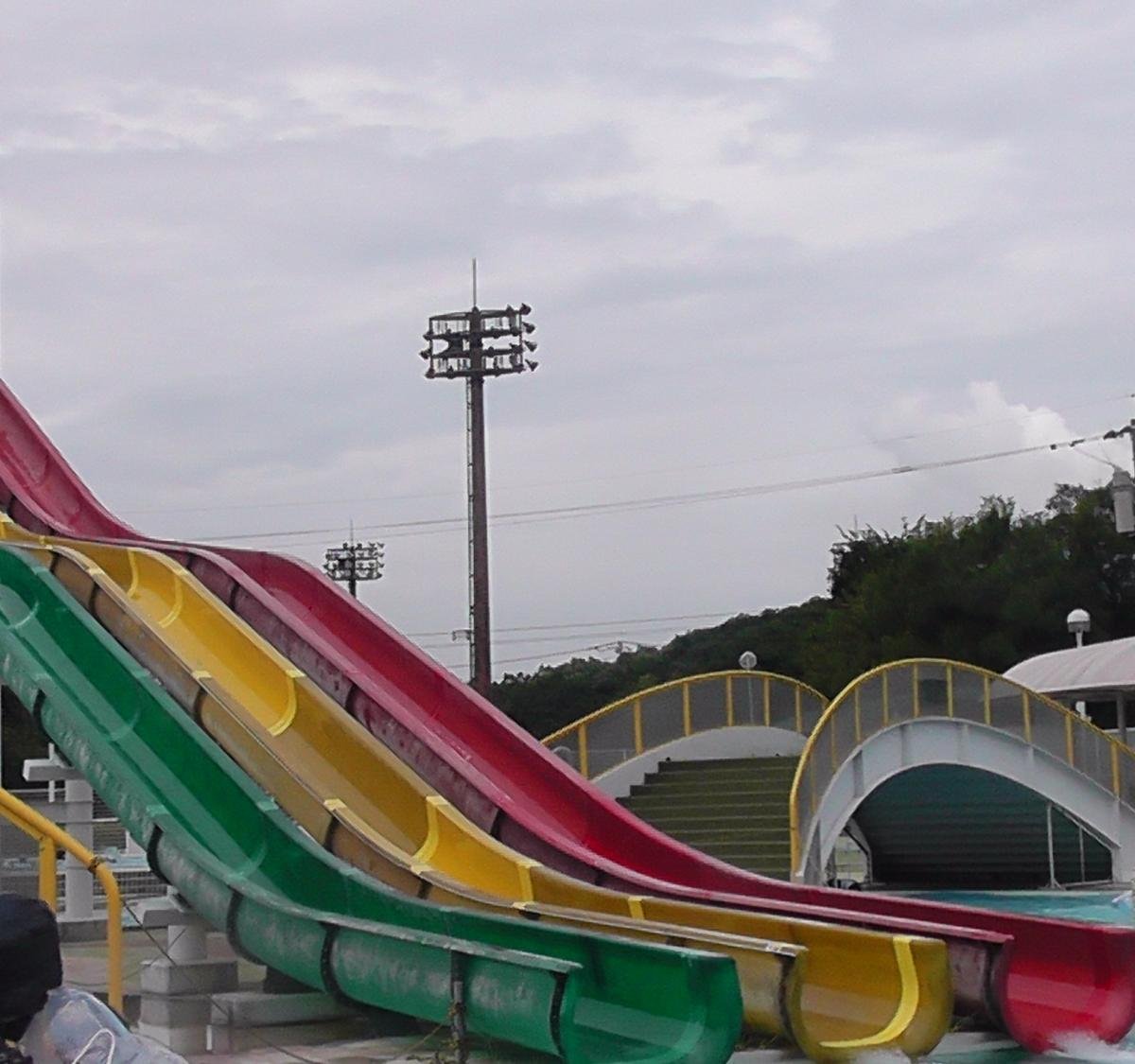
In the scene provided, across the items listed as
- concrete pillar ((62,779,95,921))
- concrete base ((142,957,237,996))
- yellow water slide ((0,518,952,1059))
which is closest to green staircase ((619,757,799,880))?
concrete pillar ((62,779,95,921))

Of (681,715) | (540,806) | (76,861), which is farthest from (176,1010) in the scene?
(681,715)

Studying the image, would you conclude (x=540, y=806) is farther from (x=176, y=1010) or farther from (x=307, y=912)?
(x=176, y=1010)

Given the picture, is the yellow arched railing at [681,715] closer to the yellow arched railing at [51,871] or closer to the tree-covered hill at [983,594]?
the yellow arched railing at [51,871]

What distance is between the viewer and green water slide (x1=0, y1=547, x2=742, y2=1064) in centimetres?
859

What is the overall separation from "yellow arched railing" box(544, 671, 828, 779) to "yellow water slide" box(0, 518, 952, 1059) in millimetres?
7722

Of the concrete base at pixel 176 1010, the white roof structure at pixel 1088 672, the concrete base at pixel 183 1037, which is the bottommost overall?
the concrete base at pixel 183 1037

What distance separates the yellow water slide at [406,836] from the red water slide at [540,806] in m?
0.42

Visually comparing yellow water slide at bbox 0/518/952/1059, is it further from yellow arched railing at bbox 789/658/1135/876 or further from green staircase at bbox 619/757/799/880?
green staircase at bbox 619/757/799/880

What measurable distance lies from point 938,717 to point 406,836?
11112 mm

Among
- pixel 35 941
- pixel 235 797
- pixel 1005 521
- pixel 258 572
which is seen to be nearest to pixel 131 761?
pixel 235 797

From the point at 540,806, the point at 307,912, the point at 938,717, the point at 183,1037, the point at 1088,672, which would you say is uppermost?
the point at 1088,672

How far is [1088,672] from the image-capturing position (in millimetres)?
27422

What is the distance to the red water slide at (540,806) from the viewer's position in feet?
34.0

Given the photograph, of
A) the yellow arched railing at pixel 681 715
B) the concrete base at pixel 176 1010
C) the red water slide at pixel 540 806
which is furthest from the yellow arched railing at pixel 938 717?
the concrete base at pixel 176 1010
